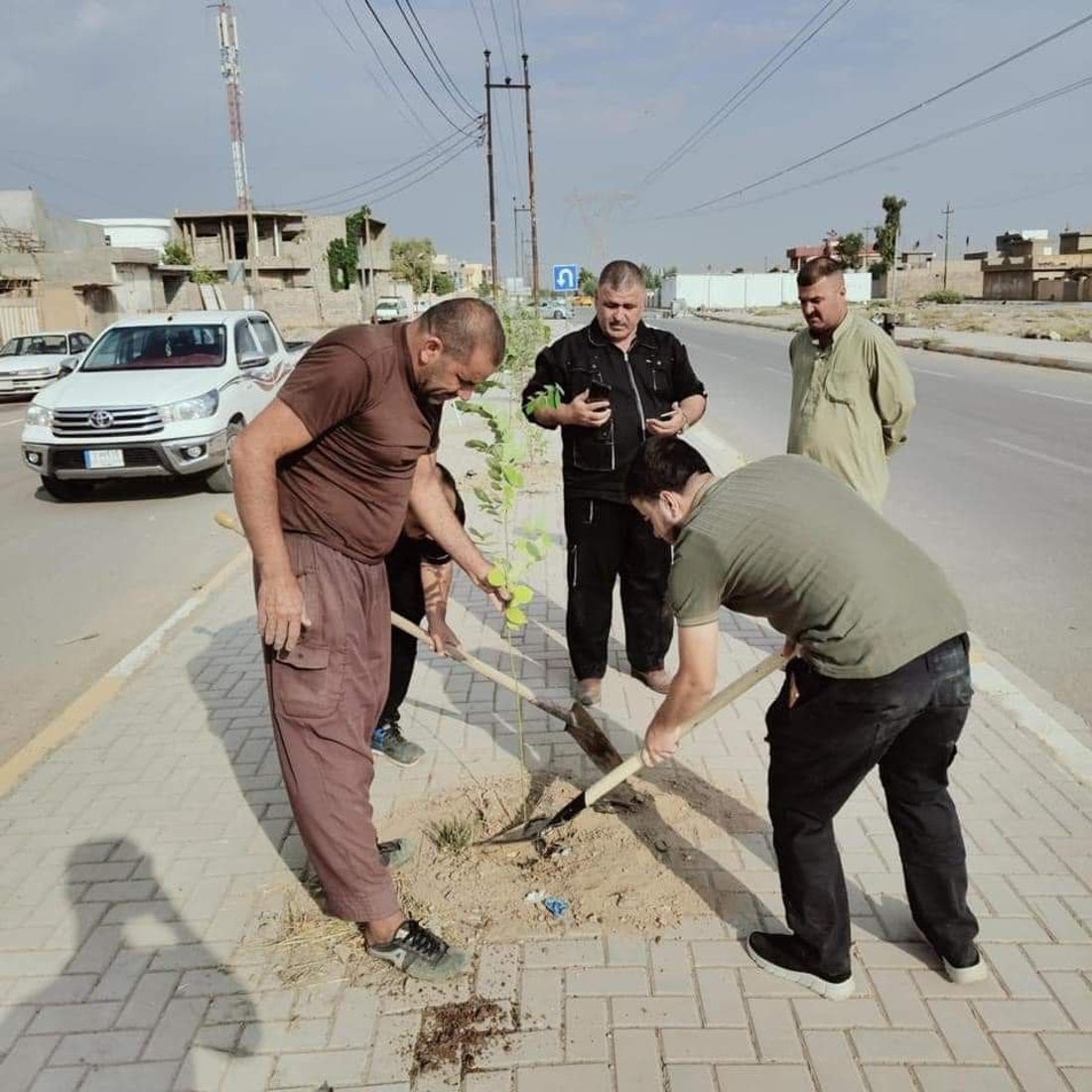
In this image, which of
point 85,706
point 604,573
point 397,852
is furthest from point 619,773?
point 85,706

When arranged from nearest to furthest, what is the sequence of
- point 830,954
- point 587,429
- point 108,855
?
point 830,954
point 108,855
point 587,429

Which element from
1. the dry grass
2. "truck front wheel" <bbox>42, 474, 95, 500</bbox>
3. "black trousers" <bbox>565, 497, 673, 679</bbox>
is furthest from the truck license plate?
the dry grass

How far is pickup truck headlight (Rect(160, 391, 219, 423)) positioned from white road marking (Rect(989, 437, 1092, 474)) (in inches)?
332

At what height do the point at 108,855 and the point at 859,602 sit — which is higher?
the point at 859,602

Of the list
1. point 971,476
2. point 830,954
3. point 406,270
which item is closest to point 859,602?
point 830,954

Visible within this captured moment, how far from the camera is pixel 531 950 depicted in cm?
272

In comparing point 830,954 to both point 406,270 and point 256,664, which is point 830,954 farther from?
point 406,270

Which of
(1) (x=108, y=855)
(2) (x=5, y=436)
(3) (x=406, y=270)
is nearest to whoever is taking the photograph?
(1) (x=108, y=855)

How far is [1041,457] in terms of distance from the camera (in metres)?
9.87

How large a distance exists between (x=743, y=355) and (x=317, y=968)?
2409 cm

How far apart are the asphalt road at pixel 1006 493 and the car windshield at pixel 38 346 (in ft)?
44.7

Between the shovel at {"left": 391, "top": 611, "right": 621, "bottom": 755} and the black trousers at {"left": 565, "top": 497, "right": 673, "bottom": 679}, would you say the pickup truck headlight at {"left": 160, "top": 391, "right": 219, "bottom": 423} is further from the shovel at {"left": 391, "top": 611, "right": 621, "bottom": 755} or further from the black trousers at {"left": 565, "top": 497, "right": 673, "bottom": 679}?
the shovel at {"left": 391, "top": 611, "right": 621, "bottom": 755}

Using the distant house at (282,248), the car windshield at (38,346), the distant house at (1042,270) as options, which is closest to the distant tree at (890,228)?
the distant house at (1042,270)

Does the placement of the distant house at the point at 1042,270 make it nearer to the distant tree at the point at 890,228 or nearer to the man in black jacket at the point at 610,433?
the distant tree at the point at 890,228
